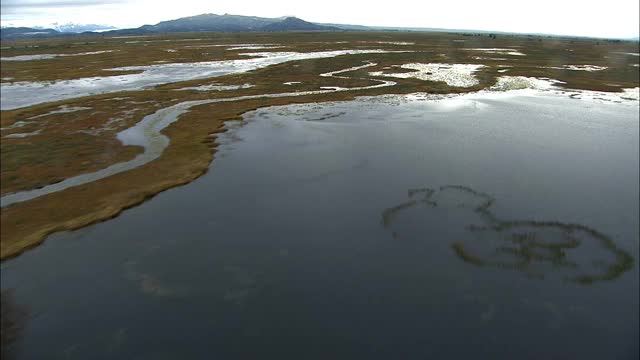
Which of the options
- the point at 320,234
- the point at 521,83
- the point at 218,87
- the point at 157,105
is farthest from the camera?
the point at 521,83

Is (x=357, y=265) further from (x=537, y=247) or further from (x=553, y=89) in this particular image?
(x=553, y=89)

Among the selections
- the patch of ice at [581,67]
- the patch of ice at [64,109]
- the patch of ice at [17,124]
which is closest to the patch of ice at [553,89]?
the patch of ice at [581,67]

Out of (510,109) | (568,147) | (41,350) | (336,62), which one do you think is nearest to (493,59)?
(336,62)

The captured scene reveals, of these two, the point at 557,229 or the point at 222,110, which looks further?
the point at 222,110

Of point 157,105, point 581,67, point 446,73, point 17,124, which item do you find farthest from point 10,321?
point 581,67

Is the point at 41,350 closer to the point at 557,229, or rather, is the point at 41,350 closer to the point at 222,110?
the point at 557,229

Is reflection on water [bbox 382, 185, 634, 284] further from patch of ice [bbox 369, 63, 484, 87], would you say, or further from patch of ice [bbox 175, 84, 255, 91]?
patch of ice [bbox 369, 63, 484, 87]

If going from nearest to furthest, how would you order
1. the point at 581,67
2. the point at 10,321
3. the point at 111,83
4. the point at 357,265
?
1. the point at 10,321
2. the point at 357,265
3. the point at 111,83
4. the point at 581,67
